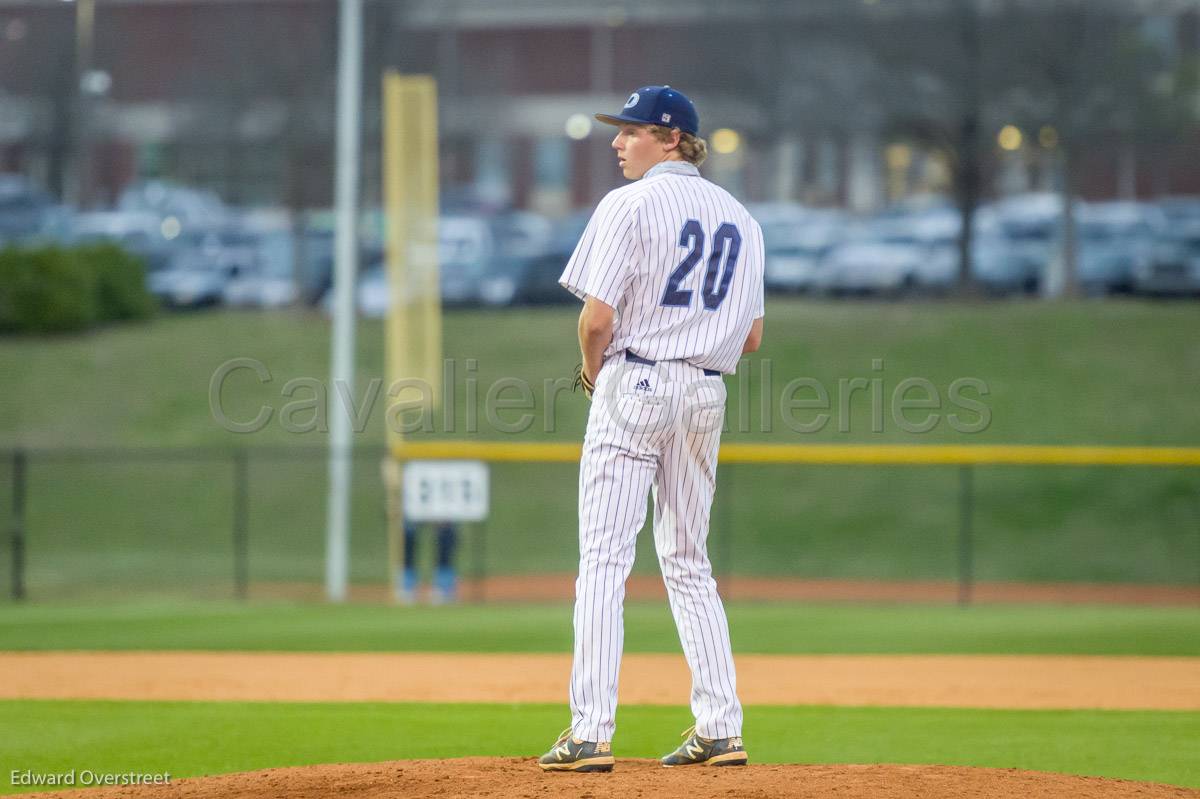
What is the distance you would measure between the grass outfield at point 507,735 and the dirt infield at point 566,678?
16.4 inches

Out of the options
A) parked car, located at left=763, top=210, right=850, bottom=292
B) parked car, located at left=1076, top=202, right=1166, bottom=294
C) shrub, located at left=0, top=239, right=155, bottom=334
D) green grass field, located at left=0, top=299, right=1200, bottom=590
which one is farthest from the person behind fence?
parked car, located at left=1076, top=202, right=1166, bottom=294

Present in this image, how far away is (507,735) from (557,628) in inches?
213

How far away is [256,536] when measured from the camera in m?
20.7

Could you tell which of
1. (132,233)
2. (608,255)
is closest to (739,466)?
(132,233)

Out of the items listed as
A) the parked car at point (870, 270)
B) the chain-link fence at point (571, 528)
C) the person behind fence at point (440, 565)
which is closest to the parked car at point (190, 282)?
the chain-link fence at point (571, 528)

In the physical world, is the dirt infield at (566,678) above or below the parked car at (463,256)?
below

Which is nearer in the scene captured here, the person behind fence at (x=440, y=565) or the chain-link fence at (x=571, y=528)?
the person behind fence at (x=440, y=565)

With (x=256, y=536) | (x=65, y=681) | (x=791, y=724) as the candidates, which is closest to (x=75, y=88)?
(x=256, y=536)

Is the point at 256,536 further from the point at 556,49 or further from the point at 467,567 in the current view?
the point at 556,49

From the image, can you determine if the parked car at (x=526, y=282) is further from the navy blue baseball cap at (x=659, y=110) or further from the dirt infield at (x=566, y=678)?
the navy blue baseball cap at (x=659, y=110)

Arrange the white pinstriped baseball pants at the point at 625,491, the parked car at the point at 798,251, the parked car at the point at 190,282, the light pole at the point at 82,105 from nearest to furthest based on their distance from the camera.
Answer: the white pinstriped baseball pants at the point at 625,491 < the parked car at the point at 798,251 < the parked car at the point at 190,282 < the light pole at the point at 82,105

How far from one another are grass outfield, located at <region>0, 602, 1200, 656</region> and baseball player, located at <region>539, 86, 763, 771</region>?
5674 mm

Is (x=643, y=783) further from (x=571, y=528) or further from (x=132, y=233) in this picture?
(x=132, y=233)

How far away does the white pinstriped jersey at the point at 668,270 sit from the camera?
474 centimetres
